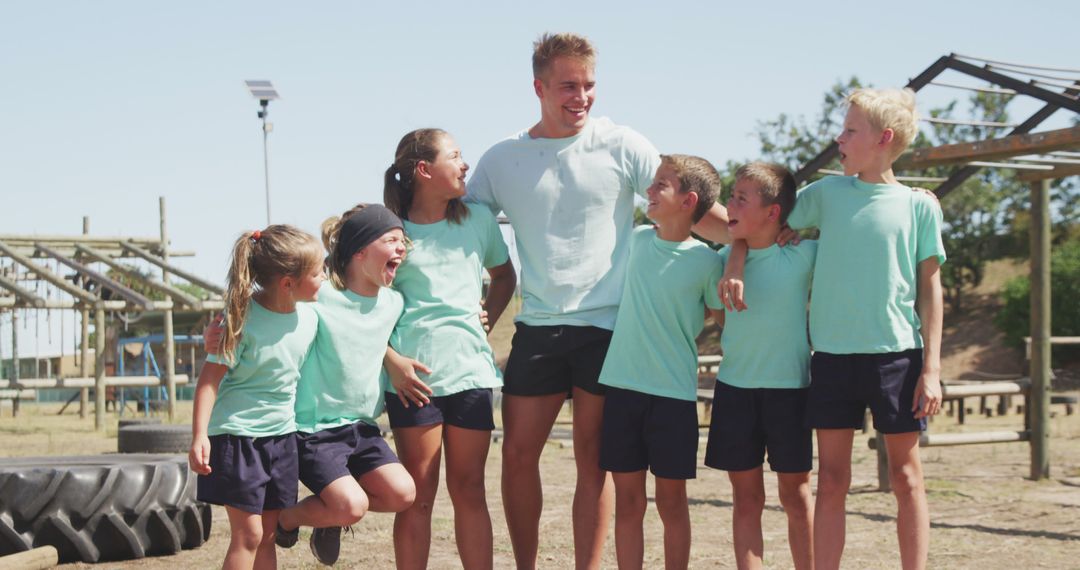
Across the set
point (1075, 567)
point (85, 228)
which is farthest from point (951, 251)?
point (1075, 567)

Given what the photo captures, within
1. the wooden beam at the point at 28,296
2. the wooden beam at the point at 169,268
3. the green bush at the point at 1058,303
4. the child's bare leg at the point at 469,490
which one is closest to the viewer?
the child's bare leg at the point at 469,490

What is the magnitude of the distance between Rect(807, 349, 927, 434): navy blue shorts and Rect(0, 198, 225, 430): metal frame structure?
12.4 m

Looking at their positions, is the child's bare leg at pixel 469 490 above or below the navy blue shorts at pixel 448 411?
below

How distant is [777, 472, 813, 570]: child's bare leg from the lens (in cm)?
389

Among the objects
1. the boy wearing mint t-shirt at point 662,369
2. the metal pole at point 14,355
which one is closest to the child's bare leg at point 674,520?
the boy wearing mint t-shirt at point 662,369

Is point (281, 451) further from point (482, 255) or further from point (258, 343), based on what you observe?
point (482, 255)

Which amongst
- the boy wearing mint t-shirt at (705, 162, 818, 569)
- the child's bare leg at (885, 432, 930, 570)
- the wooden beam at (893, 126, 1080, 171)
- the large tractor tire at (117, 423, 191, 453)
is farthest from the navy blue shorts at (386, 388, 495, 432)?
the large tractor tire at (117, 423, 191, 453)

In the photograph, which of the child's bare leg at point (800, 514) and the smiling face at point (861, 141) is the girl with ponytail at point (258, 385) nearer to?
the child's bare leg at point (800, 514)

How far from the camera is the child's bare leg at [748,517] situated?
386cm

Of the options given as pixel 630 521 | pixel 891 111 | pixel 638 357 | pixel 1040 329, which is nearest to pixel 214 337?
pixel 638 357

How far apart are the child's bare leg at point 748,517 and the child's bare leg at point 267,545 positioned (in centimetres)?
151

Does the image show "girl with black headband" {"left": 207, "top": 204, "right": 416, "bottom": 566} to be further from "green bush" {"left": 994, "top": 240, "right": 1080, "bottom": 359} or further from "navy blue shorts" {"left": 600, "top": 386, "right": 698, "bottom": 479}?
"green bush" {"left": 994, "top": 240, "right": 1080, "bottom": 359}

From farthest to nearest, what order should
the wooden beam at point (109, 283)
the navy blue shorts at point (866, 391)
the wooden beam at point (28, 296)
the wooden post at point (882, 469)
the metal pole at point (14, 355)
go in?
the metal pole at point (14, 355) → the wooden beam at point (109, 283) → the wooden beam at point (28, 296) → the wooden post at point (882, 469) → the navy blue shorts at point (866, 391)

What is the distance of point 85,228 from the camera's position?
20094mm
